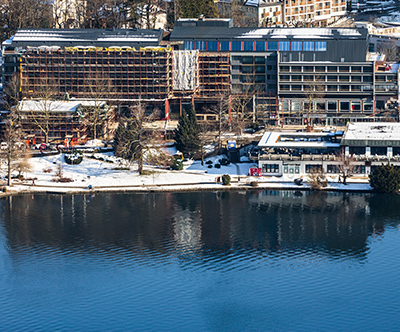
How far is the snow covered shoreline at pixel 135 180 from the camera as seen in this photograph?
15838 centimetres

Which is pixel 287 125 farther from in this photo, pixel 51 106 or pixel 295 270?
pixel 295 270

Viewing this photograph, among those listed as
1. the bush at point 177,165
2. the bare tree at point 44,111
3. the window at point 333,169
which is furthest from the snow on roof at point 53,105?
the window at point 333,169

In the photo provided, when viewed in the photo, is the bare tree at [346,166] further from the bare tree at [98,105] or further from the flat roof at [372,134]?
the bare tree at [98,105]

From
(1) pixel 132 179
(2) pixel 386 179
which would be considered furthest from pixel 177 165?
(2) pixel 386 179

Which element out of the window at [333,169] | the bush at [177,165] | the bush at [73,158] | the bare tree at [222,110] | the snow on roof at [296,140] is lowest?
the window at [333,169]

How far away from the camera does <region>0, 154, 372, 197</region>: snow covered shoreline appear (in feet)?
520

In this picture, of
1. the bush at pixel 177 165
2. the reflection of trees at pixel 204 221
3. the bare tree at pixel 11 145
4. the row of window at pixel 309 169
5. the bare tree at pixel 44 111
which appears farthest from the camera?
the bare tree at pixel 44 111

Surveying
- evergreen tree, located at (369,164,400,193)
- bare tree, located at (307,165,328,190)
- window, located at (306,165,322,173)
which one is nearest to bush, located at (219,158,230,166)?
window, located at (306,165,322,173)

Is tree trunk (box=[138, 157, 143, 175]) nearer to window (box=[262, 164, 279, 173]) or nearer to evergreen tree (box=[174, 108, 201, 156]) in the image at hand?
evergreen tree (box=[174, 108, 201, 156])

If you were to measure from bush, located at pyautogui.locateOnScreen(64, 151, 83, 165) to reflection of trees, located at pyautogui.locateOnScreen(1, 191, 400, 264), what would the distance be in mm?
15923

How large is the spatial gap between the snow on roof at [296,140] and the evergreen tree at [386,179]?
15.2 meters

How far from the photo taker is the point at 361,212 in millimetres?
143625

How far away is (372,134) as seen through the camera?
554ft

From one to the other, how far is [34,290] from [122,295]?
35.0 ft
